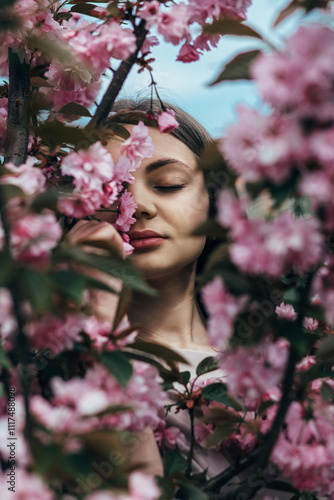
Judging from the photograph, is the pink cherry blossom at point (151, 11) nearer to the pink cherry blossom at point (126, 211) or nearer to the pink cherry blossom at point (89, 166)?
the pink cherry blossom at point (89, 166)

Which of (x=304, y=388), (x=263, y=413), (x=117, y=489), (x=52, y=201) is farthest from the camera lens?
(x=263, y=413)

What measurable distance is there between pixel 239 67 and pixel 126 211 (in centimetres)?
70

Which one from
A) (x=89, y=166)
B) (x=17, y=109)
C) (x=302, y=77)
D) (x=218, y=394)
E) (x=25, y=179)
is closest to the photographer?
(x=302, y=77)

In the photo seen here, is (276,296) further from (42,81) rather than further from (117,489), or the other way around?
(42,81)

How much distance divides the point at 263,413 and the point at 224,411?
0.10 metres

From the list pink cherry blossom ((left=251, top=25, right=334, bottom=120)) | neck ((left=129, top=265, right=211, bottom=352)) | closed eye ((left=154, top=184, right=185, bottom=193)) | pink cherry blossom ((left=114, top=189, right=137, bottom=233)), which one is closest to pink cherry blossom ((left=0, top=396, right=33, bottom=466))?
pink cherry blossom ((left=251, top=25, right=334, bottom=120))

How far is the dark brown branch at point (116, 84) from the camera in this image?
1.19m

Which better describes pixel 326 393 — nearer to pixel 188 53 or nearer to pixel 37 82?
pixel 188 53

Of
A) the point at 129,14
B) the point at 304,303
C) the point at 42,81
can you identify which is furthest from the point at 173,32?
the point at 304,303

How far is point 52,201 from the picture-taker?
0.80m

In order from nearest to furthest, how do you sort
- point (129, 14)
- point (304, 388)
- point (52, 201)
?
1. point (52, 201)
2. point (304, 388)
3. point (129, 14)

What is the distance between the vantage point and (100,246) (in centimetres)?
98

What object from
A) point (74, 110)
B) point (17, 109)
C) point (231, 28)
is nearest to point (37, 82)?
point (17, 109)

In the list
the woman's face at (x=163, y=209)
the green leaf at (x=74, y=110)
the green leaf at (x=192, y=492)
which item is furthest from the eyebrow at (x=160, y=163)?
the green leaf at (x=192, y=492)
